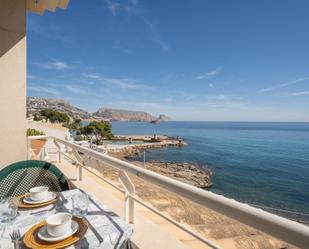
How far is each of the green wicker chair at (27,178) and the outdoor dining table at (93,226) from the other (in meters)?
0.48

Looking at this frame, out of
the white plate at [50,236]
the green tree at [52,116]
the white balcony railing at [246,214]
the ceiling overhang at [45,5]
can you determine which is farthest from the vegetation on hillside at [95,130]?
the white balcony railing at [246,214]

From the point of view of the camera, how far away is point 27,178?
1.88 meters

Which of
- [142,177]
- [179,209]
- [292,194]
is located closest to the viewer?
[142,177]

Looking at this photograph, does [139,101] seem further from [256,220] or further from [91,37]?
[256,220]

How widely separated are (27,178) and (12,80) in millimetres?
1356

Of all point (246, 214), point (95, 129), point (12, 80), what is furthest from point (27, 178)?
point (95, 129)

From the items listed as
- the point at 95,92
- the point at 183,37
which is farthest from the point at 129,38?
the point at 95,92

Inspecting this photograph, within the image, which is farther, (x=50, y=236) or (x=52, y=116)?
(x=52, y=116)

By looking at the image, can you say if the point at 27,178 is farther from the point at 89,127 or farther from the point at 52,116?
the point at 52,116

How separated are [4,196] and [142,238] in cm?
115

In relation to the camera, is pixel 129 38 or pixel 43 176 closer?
pixel 43 176

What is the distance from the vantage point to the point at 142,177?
1345 mm

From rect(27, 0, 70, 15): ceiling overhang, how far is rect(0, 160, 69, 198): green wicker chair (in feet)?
7.24

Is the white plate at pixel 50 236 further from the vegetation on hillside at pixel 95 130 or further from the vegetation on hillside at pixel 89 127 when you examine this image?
the vegetation on hillside at pixel 95 130
